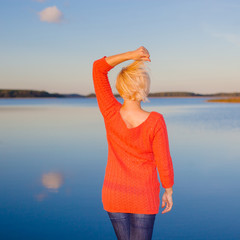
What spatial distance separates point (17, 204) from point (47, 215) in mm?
703

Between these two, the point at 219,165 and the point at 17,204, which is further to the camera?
the point at 219,165

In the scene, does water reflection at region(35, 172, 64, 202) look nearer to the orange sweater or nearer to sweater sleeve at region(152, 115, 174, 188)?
the orange sweater

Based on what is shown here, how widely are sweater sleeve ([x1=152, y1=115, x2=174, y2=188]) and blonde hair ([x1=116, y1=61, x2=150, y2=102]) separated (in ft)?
0.63

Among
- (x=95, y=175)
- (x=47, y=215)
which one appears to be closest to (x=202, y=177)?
(x=95, y=175)

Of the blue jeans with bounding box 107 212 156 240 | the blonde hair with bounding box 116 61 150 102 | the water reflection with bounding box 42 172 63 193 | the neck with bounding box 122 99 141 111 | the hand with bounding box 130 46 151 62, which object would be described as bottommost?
the water reflection with bounding box 42 172 63 193

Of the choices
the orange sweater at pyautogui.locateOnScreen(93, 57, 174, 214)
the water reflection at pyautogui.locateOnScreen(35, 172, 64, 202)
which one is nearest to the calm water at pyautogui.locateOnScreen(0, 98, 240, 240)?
the water reflection at pyautogui.locateOnScreen(35, 172, 64, 202)

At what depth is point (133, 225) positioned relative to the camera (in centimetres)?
194

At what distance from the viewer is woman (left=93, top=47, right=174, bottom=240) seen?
1795 mm

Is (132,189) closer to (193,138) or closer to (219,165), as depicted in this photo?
(219,165)

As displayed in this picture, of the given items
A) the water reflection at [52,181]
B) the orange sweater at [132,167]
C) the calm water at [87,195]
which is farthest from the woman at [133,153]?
the water reflection at [52,181]

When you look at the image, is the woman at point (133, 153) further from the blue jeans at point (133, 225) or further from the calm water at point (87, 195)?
the calm water at point (87, 195)

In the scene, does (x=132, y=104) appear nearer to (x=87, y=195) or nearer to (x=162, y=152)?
(x=162, y=152)

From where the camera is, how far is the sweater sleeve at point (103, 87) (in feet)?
6.46

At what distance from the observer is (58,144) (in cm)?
1109
